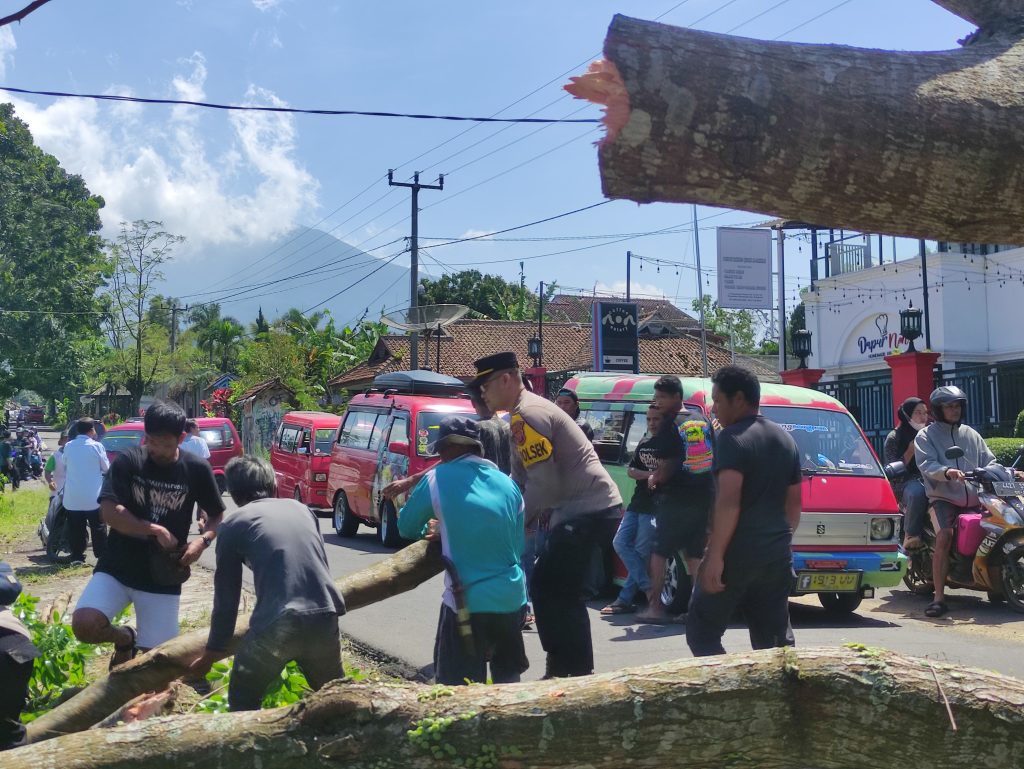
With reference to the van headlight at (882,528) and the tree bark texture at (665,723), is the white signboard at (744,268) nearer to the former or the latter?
the van headlight at (882,528)

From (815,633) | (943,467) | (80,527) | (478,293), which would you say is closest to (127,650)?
(815,633)

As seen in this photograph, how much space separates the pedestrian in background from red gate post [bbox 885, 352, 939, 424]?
11.2 m

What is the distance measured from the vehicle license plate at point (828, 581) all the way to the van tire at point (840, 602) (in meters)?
0.49

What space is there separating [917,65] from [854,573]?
7.15 meters

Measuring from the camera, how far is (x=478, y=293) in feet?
205

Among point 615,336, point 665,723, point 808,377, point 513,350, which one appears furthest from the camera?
point 513,350

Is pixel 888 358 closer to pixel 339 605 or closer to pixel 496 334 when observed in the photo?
pixel 339 605

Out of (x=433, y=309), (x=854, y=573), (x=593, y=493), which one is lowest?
(x=854, y=573)

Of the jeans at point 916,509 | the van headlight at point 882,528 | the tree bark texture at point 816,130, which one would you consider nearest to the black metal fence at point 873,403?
the jeans at point 916,509

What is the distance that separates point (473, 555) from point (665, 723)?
5.91ft

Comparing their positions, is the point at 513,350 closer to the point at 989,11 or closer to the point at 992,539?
the point at 992,539

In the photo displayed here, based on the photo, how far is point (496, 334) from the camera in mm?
46344

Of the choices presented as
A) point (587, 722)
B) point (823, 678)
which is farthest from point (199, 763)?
point (823, 678)

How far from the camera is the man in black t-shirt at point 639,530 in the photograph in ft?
28.1
